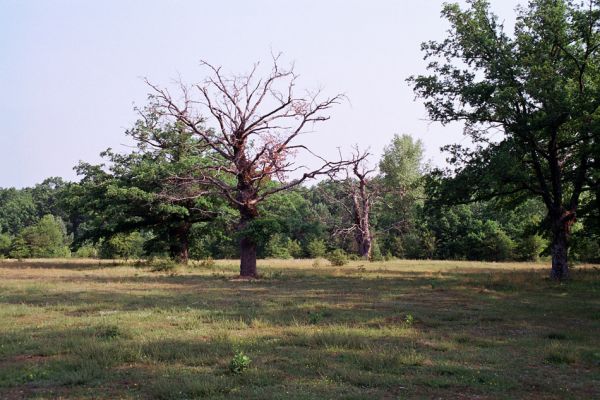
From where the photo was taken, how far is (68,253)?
70.7 meters

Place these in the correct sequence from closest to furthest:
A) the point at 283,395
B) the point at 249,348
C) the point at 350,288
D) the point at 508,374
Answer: the point at 283,395 → the point at 508,374 → the point at 249,348 → the point at 350,288

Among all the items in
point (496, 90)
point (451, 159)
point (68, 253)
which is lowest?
point (68, 253)

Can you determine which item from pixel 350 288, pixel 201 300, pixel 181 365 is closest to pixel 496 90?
pixel 350 288

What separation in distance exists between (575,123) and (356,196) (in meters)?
31.2

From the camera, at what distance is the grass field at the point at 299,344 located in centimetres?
688

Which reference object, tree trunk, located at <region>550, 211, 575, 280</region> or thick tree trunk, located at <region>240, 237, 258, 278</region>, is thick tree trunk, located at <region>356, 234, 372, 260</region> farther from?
tree trunk, located at <region>550, 211, 575, 280</region>

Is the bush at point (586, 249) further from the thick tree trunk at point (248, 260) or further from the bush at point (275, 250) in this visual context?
the bush at point (275, 250)

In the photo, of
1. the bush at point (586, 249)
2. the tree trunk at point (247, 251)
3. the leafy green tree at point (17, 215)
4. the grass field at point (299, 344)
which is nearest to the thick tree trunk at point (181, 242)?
the tree trunk at point (247, 251)

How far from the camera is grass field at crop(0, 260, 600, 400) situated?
6.88 m

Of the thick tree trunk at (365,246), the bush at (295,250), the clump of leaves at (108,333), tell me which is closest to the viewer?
the clump of leaves at (108,333)

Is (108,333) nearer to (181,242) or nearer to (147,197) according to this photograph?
(147,197)

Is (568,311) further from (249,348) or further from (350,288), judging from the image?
(249,348)

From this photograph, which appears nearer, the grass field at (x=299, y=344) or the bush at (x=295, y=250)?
the grass field at (x=299, y=344)

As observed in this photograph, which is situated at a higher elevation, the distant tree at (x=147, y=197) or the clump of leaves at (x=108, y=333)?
the distant tree at (x=147, y=197)
